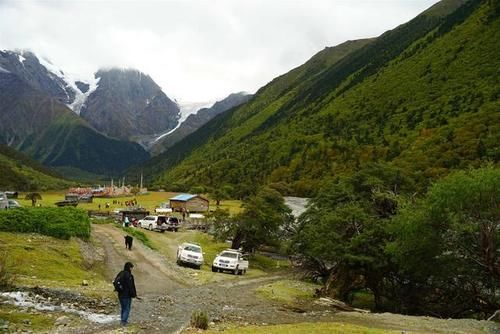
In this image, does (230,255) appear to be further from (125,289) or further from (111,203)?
(111,203)

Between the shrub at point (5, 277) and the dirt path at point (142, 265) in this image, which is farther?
the dirt path at point (142, 265)

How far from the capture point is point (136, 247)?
53.8 m

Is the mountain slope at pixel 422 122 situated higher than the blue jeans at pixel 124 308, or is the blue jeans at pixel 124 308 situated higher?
the mountain slope at pixel 422 122

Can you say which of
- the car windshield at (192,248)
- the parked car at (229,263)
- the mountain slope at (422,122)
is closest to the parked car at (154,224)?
the car windshield at (192,248)

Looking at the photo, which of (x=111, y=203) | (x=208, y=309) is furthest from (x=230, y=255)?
(x=111, y=203)

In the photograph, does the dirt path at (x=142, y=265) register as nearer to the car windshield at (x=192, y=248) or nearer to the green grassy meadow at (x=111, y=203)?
the car windshield at (x=192, y=248)

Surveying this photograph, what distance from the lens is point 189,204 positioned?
124188 mm

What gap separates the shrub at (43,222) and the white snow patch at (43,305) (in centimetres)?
1622

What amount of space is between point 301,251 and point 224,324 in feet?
106

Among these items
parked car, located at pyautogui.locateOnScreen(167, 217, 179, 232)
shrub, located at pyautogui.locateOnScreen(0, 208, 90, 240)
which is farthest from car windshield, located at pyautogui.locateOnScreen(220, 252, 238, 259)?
parked car, located at pyautogui.locateOnScreen(167, 217, 179, 232)

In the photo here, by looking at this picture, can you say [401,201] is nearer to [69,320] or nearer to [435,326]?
[435,326]

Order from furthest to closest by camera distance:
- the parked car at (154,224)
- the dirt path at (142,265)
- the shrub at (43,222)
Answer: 1. the parked car at (154,224)
2. the shrub at (43,222)
3. the dirt path at (142,265)

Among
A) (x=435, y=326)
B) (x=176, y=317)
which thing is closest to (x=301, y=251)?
(x=435, y=326)

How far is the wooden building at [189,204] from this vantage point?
123125 mm
